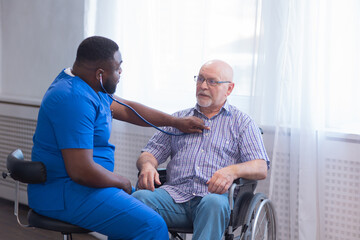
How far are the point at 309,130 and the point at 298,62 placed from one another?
0.37m

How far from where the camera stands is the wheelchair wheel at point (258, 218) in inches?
80.4

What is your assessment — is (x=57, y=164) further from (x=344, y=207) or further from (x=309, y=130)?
(x=344, y=207)

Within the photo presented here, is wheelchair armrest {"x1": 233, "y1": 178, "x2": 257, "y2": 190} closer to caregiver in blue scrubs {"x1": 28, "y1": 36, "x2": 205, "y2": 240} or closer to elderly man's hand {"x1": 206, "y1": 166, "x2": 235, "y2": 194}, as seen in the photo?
elderly man's hand {"x1": 206, "y1": 166, "x2": 235, "y2": 194}

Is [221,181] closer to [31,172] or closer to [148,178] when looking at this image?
[148,178]

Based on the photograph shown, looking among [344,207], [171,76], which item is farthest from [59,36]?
[344,207]

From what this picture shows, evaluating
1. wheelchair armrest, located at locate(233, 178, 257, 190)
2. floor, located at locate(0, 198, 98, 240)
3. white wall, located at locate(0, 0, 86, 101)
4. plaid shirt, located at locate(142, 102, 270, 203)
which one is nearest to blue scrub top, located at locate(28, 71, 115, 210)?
plaid shirt, located at locate(142, 102, 270, 203)

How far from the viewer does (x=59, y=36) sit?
3.83 m

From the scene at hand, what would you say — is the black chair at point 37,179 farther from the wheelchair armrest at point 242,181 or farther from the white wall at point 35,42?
the white wall at point 35,42

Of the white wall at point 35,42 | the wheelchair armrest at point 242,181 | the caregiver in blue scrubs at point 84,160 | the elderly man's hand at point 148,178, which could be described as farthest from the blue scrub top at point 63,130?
the white wall at point 35,42

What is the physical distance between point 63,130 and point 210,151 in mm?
782

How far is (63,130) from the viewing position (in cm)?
187

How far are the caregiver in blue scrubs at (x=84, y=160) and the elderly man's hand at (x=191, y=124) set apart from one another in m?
0.50

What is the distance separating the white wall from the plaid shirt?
1662mm

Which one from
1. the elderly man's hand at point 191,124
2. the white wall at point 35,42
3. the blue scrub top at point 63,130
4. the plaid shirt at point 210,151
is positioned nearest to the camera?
the blue scrub top at point 63,130
